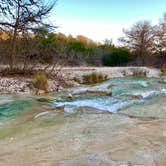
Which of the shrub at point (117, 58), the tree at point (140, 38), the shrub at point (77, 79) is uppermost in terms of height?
the tree at point (140, 38)

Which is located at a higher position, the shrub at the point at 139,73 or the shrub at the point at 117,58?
the shrub at the point at 117,58

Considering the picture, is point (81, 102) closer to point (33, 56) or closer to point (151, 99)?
point (151, 99)

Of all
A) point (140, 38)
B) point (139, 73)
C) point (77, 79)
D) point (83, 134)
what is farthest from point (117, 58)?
point (83, 134)

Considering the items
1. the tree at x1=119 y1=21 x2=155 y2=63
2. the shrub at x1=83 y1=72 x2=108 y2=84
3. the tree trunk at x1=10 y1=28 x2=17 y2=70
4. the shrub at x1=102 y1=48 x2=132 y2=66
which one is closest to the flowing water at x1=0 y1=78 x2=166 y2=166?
the shrub at x1=83 y1=72 x2=108 y2=84

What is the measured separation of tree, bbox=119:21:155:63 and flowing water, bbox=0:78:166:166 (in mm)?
29873

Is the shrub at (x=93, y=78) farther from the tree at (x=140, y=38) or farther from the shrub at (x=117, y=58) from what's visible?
the tree at (x=140, y=38)

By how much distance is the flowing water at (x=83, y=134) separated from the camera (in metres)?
3.99

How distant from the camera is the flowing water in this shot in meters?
3.99

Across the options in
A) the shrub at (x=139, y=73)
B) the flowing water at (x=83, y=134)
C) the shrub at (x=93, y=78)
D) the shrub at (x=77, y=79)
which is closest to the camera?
the flowing water at (x=83, y=134)

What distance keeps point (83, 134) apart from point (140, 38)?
112 ft

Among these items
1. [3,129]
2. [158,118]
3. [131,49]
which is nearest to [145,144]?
[158,118]

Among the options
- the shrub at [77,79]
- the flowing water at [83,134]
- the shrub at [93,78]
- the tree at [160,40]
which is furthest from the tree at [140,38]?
the flowing water at [83,134]

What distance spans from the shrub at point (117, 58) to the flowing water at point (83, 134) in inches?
1036

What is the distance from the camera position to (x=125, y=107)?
7746 millimetres
